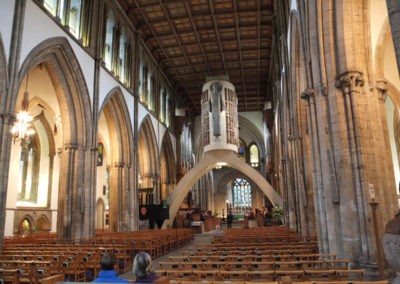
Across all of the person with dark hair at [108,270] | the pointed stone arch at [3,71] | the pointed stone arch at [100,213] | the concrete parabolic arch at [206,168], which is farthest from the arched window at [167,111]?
the person with dark hair at [108,270]

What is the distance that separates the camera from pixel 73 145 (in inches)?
553

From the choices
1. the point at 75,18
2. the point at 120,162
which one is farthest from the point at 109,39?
the point at 120,162

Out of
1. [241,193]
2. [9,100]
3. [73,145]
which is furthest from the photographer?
[241,193]

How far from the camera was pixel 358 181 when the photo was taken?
22.1 feet

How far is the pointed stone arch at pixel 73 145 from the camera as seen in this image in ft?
43.6

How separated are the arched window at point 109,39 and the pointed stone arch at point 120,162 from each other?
1.57 metres

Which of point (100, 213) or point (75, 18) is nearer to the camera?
point (75, 18)

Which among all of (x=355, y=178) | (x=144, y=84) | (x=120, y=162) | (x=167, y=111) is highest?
(x=144, y=84)

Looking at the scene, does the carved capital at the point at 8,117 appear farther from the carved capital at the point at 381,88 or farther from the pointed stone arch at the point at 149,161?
the pointed stone arch at the point at 149,161

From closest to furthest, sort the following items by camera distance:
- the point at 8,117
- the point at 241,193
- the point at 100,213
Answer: the point at 8,117 → the point at 100,213 → the point at 241,193

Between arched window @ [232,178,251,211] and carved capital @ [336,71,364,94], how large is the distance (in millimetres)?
31948

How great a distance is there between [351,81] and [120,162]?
13.6 meters

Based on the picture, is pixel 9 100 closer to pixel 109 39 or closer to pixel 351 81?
pixel 109 39

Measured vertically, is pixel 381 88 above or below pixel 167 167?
below
